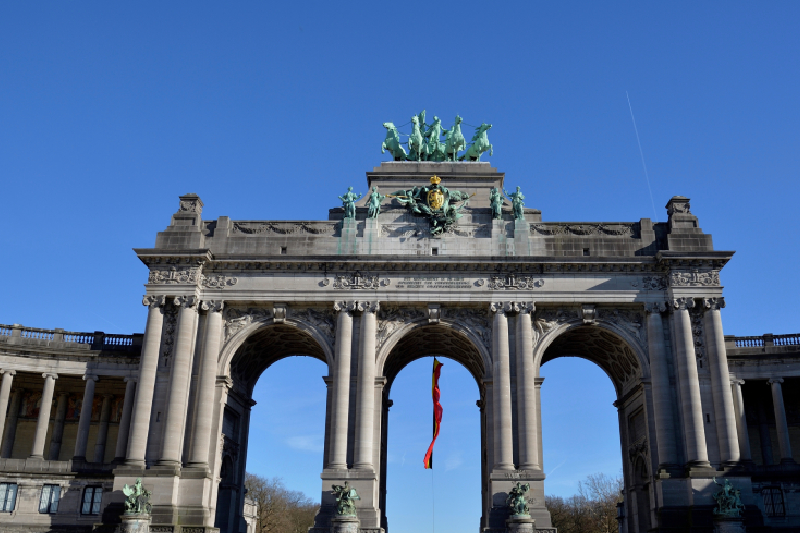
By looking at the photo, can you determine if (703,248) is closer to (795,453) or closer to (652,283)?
(652,283)

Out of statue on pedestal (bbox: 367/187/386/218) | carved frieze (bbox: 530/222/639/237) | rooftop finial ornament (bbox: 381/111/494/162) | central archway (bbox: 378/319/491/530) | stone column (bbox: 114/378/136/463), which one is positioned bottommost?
stone column (bbox: 114/378/136/463)

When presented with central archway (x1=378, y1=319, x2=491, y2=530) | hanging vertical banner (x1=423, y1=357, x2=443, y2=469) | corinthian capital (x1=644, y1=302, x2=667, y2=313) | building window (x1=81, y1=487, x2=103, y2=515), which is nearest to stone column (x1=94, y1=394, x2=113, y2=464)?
building window (x1=81, y1=487, x2=103, y2=515)

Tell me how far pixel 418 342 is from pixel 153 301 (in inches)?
685

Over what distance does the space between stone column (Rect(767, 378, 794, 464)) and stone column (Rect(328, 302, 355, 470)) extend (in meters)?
26.7

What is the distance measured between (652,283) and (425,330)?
46.8 ft

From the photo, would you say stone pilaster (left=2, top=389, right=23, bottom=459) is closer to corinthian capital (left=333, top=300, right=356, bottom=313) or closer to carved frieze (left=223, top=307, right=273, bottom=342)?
carved frieze (left=223, top=307, right=273, bottom=342)

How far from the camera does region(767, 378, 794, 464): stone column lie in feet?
149

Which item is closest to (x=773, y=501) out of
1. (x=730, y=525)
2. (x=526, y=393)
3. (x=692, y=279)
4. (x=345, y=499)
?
(x=730, y=525)

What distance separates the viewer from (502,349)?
144 ft

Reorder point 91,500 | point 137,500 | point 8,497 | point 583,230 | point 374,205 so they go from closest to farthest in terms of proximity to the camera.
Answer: point 137,500 → point 8,497 → point 91,500 → point 583,230 → point 374,205

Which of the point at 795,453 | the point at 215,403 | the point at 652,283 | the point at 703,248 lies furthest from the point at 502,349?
the point at 795,453

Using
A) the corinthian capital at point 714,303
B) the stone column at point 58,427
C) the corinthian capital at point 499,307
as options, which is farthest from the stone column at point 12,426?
the corinthian capital at point 714,303

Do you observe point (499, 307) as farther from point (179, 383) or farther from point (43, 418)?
point (43, 418)

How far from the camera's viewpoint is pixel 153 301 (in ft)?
147
